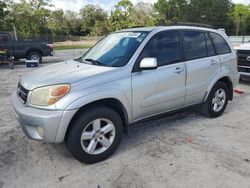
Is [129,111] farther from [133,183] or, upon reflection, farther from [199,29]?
[199,29]

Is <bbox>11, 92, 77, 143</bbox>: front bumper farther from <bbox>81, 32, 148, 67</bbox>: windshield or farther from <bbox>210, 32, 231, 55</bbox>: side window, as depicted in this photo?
<bbox>210, 32, 231, 55</bbox>: side window

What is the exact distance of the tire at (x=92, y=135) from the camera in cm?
330

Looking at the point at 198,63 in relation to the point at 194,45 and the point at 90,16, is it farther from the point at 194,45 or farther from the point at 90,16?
the point at 90,16

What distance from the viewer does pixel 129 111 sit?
12.3 feet

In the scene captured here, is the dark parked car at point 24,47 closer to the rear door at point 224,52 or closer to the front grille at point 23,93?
the front grille at point 23,93

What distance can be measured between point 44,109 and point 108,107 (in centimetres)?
83

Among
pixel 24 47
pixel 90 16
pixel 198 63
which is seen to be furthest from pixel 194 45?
pixel 90 16

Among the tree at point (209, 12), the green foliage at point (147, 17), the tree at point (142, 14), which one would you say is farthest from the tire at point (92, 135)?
the tree at point (209, 12)

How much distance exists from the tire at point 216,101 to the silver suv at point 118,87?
21mm

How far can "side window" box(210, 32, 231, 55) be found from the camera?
16.7ft

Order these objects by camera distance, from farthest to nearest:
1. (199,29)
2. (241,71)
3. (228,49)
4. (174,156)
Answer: (241,71)
(228,49)
(199,29)
(174,156)

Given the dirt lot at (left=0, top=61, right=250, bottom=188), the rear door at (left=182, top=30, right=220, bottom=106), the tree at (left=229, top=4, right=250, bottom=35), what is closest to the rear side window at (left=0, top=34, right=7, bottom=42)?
the dirt lot at (left=0, top=61, right=250, bottom=188)

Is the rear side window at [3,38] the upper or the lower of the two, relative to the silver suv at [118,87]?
upper

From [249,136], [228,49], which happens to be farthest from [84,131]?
[228,49]
